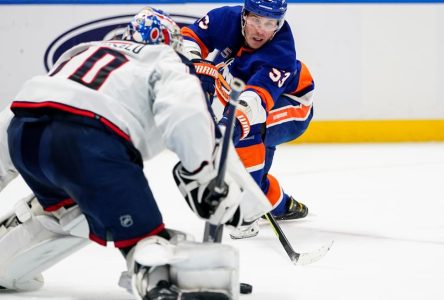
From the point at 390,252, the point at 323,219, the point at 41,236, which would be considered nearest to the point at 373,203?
the point at 323,219

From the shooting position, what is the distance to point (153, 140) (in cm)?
204

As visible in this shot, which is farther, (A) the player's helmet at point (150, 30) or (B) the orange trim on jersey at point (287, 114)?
(B) the orange trim on jersey at point (287, 114)

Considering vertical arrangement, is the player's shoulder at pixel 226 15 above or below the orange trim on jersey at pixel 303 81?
above

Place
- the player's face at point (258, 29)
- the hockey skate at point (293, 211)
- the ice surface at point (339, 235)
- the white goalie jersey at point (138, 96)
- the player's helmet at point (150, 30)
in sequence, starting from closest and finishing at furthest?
the white goalie jersey at point (138, 96) < the player's helmet at point (150, 30) < the ice surface at point (339, 235) < the player's face at point (258, 29) < the hockey skate at point (293, 211)

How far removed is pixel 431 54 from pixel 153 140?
3481 millimetres


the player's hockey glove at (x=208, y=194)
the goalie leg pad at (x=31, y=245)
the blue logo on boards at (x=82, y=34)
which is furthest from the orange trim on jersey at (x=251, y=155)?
the blue logo on boards at (x=82, y=34)

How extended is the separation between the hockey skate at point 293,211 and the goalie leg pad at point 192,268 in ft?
4.55

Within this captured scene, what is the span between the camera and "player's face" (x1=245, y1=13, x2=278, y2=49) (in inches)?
120

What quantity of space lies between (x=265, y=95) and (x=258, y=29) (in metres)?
0.26

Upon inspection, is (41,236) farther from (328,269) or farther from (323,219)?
(323,219)

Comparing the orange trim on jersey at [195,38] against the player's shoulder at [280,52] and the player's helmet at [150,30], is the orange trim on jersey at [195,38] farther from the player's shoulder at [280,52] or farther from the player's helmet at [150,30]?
the player's helmet at [150,30]

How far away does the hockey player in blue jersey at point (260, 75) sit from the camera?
9.62ft

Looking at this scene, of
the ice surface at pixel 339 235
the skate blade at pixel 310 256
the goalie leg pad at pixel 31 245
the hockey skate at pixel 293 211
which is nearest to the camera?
the goalie leg pad at pixel 31 245

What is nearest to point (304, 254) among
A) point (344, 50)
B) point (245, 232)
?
point (245, 232)
